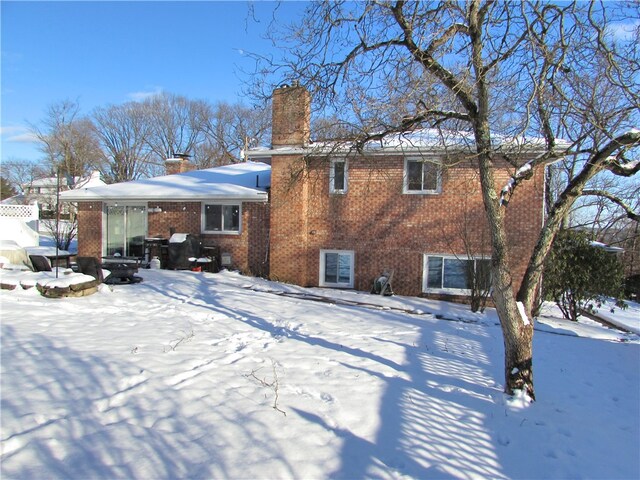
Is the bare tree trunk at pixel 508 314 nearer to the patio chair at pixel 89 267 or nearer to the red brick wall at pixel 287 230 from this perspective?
the patio chair at pixel 89 267

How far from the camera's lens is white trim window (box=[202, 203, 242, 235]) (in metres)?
13.5

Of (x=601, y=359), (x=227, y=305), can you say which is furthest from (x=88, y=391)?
(x=601, y=359)

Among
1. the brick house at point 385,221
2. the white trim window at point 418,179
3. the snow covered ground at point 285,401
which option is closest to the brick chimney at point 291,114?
the brick house at point 385,221

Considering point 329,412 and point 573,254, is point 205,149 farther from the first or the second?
point 329,412

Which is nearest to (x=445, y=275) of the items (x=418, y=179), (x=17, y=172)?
(x=418, y=179)

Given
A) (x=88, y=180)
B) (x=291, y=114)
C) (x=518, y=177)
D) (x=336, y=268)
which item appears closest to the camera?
(x=518, y=177)

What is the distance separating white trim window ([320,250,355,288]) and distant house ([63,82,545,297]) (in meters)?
0.03

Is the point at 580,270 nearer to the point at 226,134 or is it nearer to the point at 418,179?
the point at 418,179

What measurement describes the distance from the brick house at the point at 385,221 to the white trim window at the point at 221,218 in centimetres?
147

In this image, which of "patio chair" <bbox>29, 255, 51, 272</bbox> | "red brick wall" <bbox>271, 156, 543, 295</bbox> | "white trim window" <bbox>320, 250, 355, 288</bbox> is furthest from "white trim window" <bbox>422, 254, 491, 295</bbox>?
"patio chair" <bbox>29, 255, 51, 272</bbox>

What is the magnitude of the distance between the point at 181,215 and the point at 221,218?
1.41 meters

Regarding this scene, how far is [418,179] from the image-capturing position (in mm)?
12164

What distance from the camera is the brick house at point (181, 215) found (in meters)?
13.3

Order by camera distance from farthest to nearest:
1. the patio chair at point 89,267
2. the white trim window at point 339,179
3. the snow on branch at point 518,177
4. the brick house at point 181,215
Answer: the brick house at point 181,215, the white trim window at point 339,179, the patio chair at point 89,267, the snow on branch at point 518,177
